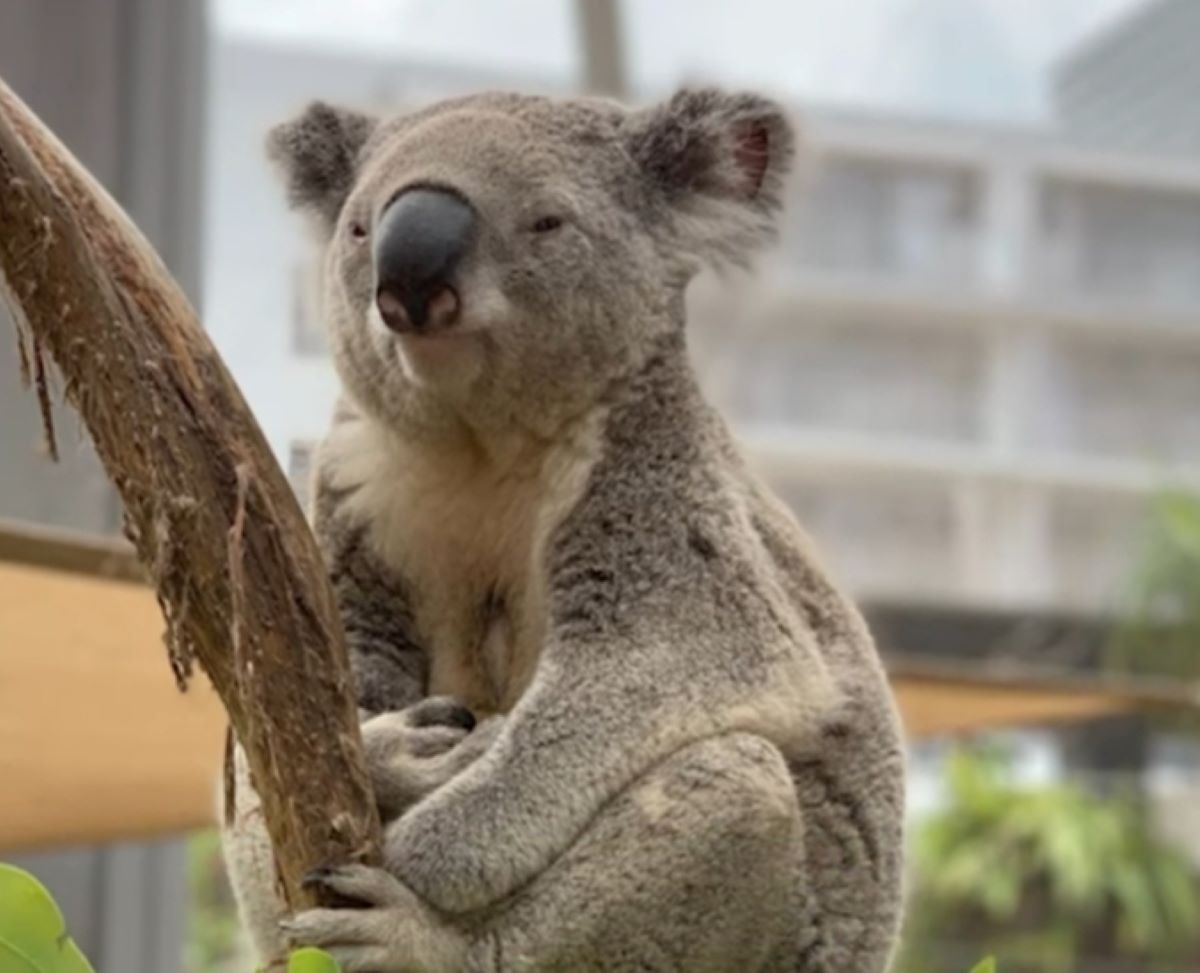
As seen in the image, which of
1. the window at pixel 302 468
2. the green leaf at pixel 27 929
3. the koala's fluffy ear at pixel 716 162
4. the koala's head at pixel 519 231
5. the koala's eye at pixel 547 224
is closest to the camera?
the green leaf at pixel 27 929

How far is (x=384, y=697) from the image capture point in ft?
8.54

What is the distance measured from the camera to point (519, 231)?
8.33 ft

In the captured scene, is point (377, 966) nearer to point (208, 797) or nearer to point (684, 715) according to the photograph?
point (684, 715)

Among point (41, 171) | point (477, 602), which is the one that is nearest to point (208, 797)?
point (477, 602)

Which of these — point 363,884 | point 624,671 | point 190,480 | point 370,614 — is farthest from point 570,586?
point 190,480

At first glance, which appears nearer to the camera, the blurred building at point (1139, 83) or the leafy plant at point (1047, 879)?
the leafy plant at point (1047, 879)

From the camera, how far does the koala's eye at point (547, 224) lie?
8.41 ft

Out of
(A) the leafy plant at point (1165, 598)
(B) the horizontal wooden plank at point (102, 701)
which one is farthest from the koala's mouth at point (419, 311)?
(A) the leafy plant at point (1165, 598)

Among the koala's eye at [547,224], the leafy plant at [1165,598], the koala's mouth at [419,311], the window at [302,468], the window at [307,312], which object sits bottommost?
the leafy plant at [1165,598]

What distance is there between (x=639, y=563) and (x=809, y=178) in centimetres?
97

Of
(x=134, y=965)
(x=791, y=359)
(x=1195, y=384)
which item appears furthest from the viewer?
(x=1195, y=384)

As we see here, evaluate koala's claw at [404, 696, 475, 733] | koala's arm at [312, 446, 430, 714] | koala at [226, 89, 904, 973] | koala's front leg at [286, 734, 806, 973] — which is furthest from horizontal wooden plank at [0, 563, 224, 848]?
koala's front leg at [286, 734, 806, 973]

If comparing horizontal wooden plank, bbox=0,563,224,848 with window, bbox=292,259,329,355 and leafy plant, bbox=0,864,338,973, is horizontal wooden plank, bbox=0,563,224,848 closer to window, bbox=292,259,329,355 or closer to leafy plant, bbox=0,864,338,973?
window, bbox=292,259,329,355

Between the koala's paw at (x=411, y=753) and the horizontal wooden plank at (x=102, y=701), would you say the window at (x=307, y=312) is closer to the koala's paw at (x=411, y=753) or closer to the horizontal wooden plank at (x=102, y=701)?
the horizontal wooden plank at (x=102, y=701)
